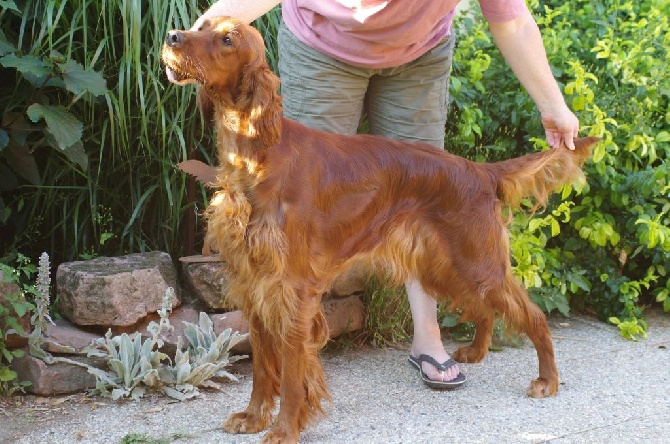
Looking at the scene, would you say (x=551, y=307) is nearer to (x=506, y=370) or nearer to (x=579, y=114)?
(x=506, y=370)

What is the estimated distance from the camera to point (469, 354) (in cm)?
386

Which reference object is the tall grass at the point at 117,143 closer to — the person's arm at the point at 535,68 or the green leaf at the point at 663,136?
the person's arm at the point at 535,68

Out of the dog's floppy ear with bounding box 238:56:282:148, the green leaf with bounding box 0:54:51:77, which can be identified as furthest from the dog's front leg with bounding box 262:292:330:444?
the green leaf with bounding box 0:54:51:77

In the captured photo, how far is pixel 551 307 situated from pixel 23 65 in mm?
2554

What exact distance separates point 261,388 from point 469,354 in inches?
45.3

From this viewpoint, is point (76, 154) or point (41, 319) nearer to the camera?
point (41, 319)

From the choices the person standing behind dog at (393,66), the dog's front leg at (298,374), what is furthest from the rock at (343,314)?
the dog's front leg at (298,374)

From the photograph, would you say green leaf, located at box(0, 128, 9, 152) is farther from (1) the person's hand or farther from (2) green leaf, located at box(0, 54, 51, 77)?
(1) the person's hand

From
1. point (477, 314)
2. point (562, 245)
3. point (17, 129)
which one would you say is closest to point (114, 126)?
point (17, 129)

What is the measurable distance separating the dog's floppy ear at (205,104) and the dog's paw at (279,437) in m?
1.02

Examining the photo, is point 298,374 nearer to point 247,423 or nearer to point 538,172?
point 247,423

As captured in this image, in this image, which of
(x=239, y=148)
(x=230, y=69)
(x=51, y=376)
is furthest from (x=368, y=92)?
(x=51, y=376)

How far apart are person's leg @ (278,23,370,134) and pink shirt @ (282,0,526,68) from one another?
0.13 feet

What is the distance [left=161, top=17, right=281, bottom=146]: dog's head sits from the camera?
2482 mm
